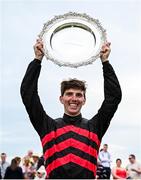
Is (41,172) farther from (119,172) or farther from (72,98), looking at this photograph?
(72,98)

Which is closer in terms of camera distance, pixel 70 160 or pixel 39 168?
pixel 70 160

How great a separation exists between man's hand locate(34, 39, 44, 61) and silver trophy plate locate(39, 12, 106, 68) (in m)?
0.04

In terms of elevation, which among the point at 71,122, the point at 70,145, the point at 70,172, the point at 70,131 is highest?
the point at 71,122

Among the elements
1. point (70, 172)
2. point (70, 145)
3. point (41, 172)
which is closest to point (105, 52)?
point (70, 145)

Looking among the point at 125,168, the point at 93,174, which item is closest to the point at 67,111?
the point at 93,174

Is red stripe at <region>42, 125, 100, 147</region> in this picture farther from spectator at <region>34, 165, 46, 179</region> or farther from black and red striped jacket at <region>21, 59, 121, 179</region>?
spectator at <region>34, 165, 46, 179</region>

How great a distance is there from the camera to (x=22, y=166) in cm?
1450

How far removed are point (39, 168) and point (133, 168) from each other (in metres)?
2.66

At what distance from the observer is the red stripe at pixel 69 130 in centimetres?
538

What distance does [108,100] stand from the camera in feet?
18.0

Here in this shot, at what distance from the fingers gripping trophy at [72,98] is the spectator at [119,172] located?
835 centimetres

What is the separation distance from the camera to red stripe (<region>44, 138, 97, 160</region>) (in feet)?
17.4

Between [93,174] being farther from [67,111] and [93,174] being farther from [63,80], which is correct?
[63,80]

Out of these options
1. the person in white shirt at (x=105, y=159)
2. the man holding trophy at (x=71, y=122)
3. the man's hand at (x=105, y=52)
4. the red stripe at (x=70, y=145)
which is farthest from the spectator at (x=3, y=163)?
the man's hand at (x=105, y=52)
